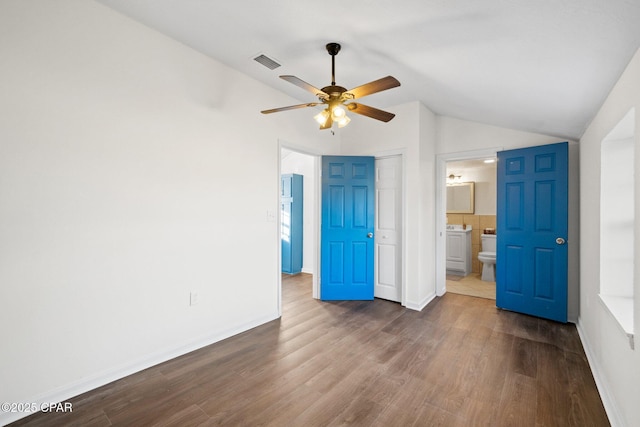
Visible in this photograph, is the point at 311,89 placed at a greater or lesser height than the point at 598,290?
greater

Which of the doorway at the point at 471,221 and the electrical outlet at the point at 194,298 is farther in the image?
the doorway at the point at 471,221

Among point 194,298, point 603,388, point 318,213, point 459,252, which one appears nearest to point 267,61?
point 318,213

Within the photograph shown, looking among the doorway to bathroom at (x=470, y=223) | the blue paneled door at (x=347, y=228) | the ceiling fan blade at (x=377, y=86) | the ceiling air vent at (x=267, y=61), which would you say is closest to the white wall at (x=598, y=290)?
the ceiling fan blade at (x=377, y=86)

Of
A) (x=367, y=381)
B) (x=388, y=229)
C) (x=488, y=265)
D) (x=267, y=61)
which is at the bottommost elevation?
(x=367, y=381)

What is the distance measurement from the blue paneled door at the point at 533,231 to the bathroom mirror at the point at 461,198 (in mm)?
2489

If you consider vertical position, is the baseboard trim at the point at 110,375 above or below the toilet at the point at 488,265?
below

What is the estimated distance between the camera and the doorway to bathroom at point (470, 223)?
523 cm

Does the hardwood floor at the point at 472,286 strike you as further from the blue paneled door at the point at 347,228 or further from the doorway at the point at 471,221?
the blue paneled door at the point at 347,228

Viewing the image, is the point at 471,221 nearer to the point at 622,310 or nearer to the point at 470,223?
the point at 470,223

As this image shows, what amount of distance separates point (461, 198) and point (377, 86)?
196 inches

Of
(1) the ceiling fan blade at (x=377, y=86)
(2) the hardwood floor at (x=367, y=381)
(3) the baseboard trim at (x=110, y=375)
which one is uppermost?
(1) the ceiling fan blade at (x=377, y=86)

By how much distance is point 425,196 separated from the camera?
3967 mm

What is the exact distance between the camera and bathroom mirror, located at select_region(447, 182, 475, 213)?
604 cm

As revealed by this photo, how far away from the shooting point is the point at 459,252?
18.3ft
